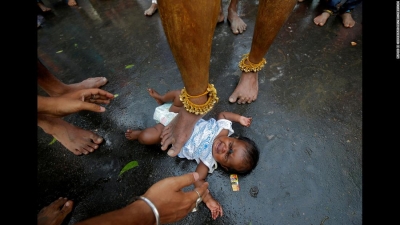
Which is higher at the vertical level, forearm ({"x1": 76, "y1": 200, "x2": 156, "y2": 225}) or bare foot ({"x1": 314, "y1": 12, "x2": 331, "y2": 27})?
forearm ({"x1": 76, "y1": 200, "x2": 156, "y2": 225})

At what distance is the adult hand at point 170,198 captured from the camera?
117 centimetres

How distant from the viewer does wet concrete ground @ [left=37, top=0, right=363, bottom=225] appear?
5.35 ft

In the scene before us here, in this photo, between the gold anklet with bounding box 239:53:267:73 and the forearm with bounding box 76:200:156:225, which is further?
the gold anklet with bounding box 239:53:267:73

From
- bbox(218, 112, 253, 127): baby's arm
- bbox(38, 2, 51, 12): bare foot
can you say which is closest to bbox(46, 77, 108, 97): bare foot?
bbox(218, 112, 253, 127): baby's arm

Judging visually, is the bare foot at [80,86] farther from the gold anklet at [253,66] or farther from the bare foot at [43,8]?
the bare foot at [43,8]

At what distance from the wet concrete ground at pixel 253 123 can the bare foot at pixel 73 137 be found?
77 mm

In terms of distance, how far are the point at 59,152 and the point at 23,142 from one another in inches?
51.8

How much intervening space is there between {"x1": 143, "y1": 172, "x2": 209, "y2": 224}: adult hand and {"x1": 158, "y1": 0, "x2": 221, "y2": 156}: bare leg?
65cm

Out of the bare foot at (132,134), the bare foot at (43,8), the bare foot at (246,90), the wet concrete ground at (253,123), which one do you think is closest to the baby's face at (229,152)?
the wet concrete ground at (253,123)

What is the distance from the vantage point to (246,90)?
2115 millimetres

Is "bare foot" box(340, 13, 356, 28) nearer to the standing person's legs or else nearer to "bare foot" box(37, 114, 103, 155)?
the standing person's legs

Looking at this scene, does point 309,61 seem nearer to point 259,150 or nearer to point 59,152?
point 259,150

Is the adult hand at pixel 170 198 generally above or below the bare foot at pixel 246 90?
above

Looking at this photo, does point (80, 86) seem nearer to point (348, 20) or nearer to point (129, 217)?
point (129, 217)
